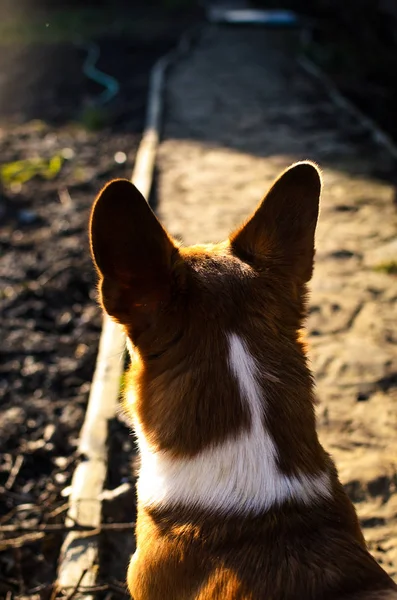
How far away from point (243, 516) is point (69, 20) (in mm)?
17207

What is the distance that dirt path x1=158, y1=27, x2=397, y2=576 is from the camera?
12.2 feet

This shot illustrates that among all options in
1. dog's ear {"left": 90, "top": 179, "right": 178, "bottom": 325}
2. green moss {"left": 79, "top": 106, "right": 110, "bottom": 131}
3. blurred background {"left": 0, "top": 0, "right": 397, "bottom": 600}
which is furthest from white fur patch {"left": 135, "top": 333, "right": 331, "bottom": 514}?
green moss {"left": 79, "top": 106, "right": 110, "bottom": 131}

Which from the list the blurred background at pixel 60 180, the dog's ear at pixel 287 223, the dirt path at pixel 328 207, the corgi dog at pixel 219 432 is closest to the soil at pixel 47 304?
the blurred background at pixel 60 180

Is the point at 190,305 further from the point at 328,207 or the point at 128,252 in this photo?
the point at 328,207

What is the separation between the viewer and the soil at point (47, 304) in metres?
3.51

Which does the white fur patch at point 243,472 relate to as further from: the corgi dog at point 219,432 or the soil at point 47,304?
the soil at point 47,304

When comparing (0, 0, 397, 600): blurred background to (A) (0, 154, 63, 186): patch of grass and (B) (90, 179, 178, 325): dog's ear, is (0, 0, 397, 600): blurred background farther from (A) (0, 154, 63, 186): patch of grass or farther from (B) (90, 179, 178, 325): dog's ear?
(B) (90, 179, 178, 325): dog's ear

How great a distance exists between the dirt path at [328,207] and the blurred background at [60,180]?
42 centimetres

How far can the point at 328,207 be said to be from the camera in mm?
6426

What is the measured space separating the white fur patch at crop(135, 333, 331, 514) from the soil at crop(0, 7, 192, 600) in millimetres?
1174

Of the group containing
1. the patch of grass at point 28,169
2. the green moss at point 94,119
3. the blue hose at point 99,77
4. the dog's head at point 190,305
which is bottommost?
the blue hose at point 99,77

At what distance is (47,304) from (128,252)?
335 centimetres

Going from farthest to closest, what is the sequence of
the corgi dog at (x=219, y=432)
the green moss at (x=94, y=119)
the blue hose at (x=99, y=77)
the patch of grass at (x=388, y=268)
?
the blue hose at (x=99, y=77) < the green moss at (x=94, y=119) < the patch of grass at (x=388, y=268) < the corgi dog at (x=219, y=432)

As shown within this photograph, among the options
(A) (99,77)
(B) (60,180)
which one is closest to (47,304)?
(B) (60,180)
